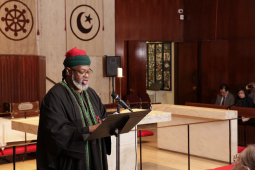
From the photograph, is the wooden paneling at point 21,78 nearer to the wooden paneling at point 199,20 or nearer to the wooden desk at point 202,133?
the wooden desk at point 202,133

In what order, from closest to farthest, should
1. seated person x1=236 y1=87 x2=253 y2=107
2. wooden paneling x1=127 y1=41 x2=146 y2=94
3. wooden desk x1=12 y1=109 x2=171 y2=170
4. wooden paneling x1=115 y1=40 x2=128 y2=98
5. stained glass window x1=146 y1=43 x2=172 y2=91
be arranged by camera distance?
wooden desk x1=12 y1=109 x2=171 y2=170, seated person x1=236 y1=87 x2=253 y2=107, wooden paneling x1=115 y1=40 x2=128 y2=98, wooden paneling x1=127 y1=41 x2=146 y2=94, stained glass window x1=146 y1=43 x2=172 y2=91

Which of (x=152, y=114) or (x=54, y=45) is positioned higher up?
(x=54, y=45)

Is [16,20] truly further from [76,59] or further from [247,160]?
[247,160]

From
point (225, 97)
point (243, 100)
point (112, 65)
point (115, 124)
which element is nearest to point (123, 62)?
point (112, 65)

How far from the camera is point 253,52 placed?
32.2ft

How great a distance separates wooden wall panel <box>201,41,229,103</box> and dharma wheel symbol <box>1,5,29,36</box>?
5.50m

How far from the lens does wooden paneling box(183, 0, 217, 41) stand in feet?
35.9

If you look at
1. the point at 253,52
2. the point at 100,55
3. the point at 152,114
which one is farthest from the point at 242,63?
the point at 152,114

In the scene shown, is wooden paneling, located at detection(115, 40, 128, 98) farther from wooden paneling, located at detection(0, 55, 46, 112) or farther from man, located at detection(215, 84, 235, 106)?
man, located at detection(215, 84, 235, 106)

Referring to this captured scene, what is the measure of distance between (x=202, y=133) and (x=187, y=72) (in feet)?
18.5

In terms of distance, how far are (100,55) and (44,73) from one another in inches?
77.9

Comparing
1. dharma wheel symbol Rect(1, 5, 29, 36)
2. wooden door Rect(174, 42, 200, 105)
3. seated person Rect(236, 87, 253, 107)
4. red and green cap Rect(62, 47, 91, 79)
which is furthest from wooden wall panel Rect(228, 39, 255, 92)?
red and green cap Rect(62, 47, 91, 79)

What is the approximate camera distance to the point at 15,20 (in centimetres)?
836

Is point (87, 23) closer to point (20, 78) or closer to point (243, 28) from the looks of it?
point (20, 78)
